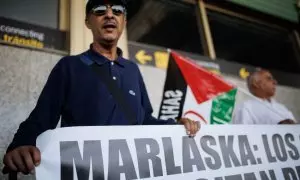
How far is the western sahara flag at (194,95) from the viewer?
2.80 m

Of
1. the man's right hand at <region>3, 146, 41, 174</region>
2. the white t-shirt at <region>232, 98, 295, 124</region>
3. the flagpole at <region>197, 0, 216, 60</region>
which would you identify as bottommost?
the man's right hand at <region>3, 146, 41, 174</region>

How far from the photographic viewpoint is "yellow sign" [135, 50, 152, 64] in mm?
3131

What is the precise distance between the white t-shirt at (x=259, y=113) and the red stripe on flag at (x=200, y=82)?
275 millimetres

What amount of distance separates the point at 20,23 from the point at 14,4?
0.23 m

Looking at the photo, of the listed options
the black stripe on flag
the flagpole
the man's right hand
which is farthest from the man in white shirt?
the man's right hand

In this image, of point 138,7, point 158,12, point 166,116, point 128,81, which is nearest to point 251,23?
point 158,12

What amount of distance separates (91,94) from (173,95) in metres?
1.46

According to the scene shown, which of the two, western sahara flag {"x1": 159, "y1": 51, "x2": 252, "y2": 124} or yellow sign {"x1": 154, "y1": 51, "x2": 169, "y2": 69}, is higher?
yellow sign {"x1": 154, "y1": 51, "x2": 169, "y2": 69}

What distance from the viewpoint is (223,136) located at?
179 cm

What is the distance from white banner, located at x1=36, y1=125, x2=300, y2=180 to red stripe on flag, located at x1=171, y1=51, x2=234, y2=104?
94cm

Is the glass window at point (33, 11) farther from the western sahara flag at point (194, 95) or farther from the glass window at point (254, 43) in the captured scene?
the glass window at point (254, 43)

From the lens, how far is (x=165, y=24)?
4.11 meters

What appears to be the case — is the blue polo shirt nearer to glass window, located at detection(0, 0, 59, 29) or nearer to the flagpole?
glass window, located at detection(0, 0, 59, 29)

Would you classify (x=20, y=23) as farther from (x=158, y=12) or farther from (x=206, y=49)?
(x=206, y=49)
